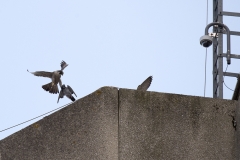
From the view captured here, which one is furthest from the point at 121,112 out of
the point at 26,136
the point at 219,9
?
the point at 219,9

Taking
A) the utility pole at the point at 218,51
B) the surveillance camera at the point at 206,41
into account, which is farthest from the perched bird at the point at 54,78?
the utility pole at the point at 218,51

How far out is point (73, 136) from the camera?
23.5ft

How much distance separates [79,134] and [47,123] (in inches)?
13.6

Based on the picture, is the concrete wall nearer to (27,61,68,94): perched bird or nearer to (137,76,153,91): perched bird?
(27,61,68,94): perched bird

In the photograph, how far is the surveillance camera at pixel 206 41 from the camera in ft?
36.9

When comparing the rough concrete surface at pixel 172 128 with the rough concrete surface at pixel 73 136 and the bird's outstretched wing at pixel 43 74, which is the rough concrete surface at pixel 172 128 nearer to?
the rough concrete surface at pixel 73 136

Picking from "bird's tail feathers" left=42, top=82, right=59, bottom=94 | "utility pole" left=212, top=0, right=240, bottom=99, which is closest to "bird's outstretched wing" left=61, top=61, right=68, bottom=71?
"bird's tail feathers" left=42, top=82, right=59, bottom=94

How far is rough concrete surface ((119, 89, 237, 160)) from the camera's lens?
722 cm

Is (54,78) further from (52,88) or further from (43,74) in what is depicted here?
(43,74)

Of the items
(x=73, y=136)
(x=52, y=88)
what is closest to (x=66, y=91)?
(x=52, y=88)

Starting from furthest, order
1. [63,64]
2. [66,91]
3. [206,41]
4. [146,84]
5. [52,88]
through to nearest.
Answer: [146,84]
[63,64]
[206,41]
[52,88]
[66,91]

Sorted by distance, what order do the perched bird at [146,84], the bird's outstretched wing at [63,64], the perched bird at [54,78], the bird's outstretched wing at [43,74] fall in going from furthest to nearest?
the perched bird at [146,84], the bird's outstretched wing at [43,74], the bird's outstretched wing at [63,64], the perched bird at [54,78]

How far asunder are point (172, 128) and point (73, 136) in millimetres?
984

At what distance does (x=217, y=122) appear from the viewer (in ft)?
24.7
